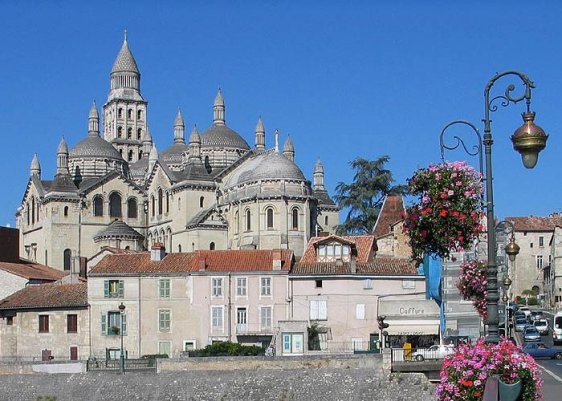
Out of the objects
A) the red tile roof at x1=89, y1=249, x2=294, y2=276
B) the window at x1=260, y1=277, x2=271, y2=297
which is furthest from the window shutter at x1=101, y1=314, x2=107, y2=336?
the window at x1=260, y1=277, x2=271, y2=297

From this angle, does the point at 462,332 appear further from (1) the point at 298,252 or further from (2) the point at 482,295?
(1) the point at 298,252

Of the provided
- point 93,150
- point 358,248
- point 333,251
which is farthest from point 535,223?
point 333,251

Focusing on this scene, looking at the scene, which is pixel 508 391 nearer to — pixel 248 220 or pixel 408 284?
pixel 408 284

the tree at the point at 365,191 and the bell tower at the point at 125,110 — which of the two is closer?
the tree at the point at 365,191

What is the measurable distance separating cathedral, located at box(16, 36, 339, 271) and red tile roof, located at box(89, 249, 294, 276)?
89.0 feet

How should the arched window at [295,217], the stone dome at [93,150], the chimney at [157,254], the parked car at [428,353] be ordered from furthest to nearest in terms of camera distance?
the stone dome at [93,150] → the arched window at [295,217] → the chimney at [157,254] → the parked car at [428,353]

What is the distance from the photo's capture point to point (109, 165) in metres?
128

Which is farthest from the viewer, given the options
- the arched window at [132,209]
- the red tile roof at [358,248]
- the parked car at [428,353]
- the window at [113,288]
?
the arched window at [132,209]

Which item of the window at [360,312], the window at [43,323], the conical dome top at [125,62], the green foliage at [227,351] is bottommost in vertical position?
the green foliage at [227,351]

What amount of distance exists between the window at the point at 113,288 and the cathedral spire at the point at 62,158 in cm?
5885

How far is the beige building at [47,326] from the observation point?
62938mm

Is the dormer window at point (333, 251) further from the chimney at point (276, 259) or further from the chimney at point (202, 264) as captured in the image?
the chimney at point (202, 264)

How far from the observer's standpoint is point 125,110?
148750mm

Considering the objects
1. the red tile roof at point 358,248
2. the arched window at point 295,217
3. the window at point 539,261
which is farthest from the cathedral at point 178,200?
the red tile roof at point 358,248
